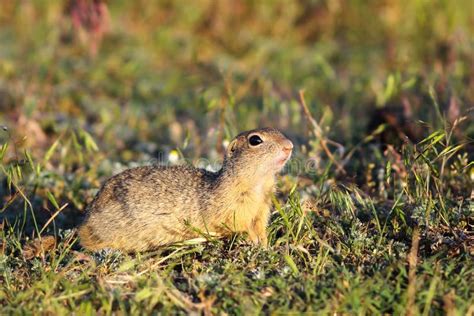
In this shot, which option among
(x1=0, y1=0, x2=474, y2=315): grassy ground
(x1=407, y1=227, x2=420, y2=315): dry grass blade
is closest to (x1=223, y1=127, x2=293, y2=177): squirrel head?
(x1=0, y1=0, x2=474, y2=315): grassy ground

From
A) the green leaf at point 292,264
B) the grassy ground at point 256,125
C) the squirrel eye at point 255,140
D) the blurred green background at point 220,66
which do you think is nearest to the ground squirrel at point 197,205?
the squirrel eye at point 255,140

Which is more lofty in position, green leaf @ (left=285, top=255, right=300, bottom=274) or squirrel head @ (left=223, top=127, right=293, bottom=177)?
squirrel head @ (left=223, top=127, right=293, bottom=177)

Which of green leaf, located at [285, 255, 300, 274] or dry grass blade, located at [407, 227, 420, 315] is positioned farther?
green leaf, located at [285, 255, 300, 274]

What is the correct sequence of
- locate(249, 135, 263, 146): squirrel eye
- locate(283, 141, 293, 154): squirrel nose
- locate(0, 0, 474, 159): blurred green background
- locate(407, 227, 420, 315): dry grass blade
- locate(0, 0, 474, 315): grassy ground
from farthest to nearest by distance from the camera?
locate(0, 0, 474, 159): blurred green background → locate(249, 135, 263, 146): squirrel eye → locate(283, 141, 293, 154): squirrel nose → locate(0, 0, 474, 315): grassy ground → locate(407, 227, 420, 315): dry grass blade

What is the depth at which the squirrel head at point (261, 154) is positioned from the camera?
414 cm

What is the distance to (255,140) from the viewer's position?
4246 mm

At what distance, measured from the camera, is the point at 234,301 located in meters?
3.42

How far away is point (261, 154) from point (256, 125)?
235 centimetres

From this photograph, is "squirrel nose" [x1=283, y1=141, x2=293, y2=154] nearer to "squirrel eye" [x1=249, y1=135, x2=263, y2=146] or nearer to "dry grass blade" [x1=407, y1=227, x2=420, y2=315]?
"squirrel eye" [x1=249, y1=135, x2=263, y2=146]

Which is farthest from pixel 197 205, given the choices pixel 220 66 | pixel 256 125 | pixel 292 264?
pixel 220 66

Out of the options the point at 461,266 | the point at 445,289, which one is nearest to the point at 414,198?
the point at 461,266

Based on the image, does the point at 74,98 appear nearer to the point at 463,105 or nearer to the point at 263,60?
the point at 263,60

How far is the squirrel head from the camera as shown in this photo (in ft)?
13.6

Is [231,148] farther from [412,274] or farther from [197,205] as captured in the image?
[412,274]
